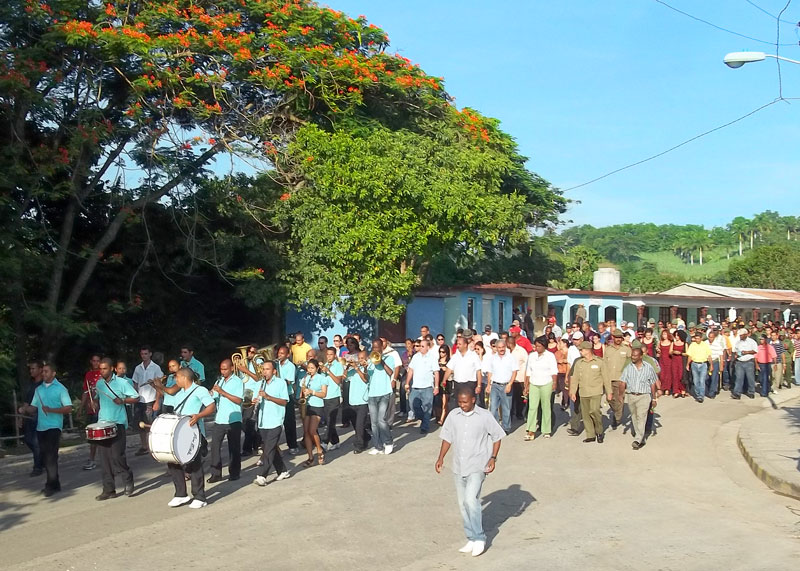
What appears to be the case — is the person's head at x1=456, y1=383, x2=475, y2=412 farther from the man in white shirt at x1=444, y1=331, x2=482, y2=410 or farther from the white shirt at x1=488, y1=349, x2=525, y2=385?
the white shirt at x1=488, y1=349, x2=525, y2=385

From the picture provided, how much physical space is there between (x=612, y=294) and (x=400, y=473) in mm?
28602

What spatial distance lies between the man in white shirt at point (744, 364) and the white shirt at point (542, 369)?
790 cm

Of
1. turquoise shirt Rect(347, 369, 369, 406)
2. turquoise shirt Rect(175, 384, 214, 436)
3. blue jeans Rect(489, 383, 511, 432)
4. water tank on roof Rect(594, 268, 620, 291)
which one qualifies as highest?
water tank on roof Rect(594, 268, 620, 291)

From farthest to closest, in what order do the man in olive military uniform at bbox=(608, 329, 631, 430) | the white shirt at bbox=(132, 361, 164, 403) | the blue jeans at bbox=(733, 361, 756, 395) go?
1. the blue jeans at bbox=(733, 361, 756, 395)
2. the man in olive military uniform at bbox=(608, 329, 631, 430)
3. the white shirt at bbox=(132, 361, 164, 403)

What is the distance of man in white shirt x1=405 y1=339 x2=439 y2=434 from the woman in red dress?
7632mm

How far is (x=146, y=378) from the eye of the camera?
47.6 feet

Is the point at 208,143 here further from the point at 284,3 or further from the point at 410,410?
the point at 410,410

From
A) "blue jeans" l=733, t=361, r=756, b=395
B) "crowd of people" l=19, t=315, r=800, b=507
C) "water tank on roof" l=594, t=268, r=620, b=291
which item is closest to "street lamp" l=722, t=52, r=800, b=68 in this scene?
"crowd of people" l=19, t=315, r=800, b=507

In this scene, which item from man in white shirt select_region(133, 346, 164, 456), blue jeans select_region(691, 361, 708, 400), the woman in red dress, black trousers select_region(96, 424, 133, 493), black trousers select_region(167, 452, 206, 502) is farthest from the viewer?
the woman in red dress

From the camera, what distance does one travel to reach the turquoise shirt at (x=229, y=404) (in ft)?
36.5

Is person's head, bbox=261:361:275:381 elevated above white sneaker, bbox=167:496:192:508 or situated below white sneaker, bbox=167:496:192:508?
above

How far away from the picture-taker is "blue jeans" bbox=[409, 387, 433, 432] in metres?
15.0

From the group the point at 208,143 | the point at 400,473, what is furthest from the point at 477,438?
→ the point at 208,143

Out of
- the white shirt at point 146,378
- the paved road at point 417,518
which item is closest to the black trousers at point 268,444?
the paved road at point 417,518
